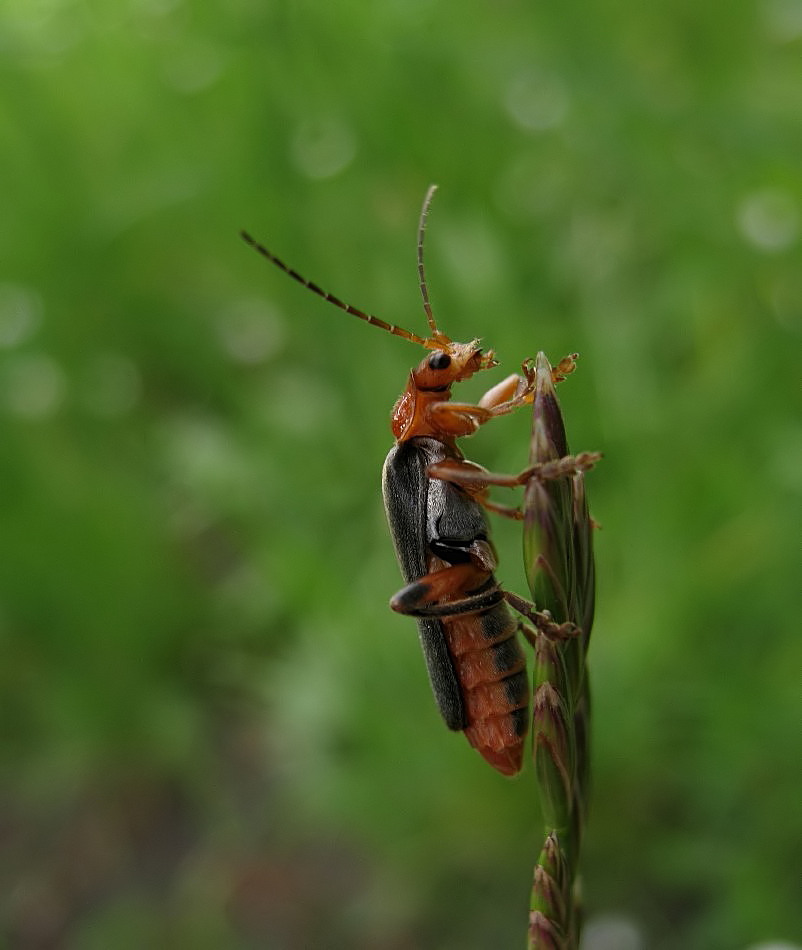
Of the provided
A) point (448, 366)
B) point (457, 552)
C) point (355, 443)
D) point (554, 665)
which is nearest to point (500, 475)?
point (457, 552)

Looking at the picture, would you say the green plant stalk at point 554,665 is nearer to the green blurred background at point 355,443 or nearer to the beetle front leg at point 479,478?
the beetle front leg at point 479,478

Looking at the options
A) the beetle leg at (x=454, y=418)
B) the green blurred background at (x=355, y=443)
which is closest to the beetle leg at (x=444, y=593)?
the beetle leg at (x=454, y=418)

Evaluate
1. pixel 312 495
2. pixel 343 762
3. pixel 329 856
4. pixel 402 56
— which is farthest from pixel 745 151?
pixel 329 856

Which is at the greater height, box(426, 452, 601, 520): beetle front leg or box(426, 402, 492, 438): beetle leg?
box(426, 402, 492, 438): beetle leg

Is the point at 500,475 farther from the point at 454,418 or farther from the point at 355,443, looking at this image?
the point at 355,443

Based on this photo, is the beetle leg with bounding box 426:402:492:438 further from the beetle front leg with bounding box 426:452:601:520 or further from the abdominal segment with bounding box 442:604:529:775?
the abdominal segment with bounding box 442:604:529:775

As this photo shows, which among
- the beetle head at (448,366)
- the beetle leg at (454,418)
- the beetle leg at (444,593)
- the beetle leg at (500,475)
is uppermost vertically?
Answer: the beetle head at (448,366)

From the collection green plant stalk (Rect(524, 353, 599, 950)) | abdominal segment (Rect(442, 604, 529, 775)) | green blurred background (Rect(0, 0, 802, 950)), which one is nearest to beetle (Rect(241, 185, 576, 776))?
abdominal segment (Rect(442, 604, 529, 775))
